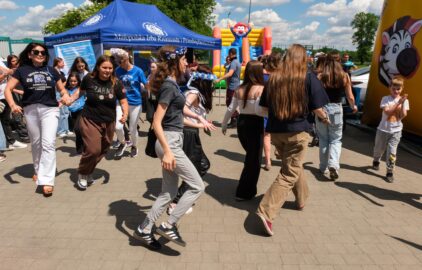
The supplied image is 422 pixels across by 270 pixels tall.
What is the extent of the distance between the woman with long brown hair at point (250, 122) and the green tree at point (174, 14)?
35.0 metres

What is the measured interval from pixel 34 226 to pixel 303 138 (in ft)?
10.1

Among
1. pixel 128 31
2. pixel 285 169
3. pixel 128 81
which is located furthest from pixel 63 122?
pixel 285 169

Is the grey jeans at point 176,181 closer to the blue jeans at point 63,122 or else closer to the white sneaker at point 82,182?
the white sneaker at point 82,182

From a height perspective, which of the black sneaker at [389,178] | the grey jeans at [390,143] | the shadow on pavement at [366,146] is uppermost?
the grey jeans at [390,143]

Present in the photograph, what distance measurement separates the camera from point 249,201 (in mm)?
4457

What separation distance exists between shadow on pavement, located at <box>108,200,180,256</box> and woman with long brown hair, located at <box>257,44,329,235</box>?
41.5 inches

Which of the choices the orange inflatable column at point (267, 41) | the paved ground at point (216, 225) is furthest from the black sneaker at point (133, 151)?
the orange inflatable column at point (267, 41)

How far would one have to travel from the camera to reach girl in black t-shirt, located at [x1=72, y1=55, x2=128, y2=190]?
460 centimetres

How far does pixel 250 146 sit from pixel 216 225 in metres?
1.08

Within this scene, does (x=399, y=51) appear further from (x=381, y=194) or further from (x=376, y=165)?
(x=381, y=194)

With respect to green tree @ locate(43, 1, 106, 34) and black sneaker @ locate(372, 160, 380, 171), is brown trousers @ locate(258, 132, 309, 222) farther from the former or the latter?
green tree @ locate(43, 1, 106, 34)

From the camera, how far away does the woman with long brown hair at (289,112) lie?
135 inches

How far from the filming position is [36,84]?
4.38m

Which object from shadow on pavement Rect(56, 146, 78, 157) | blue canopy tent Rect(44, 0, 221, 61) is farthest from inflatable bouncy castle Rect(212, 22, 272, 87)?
shadow on pavement Rect(56, 146, 78, 157)
